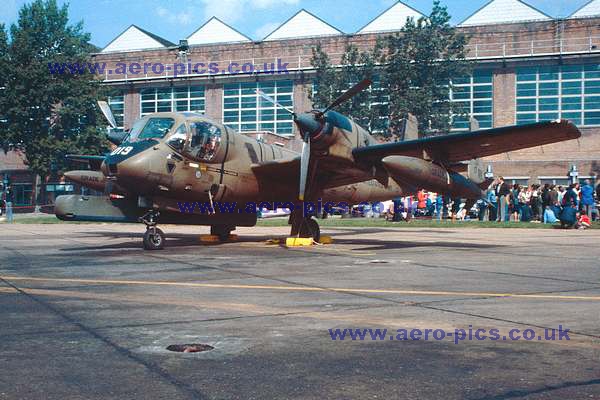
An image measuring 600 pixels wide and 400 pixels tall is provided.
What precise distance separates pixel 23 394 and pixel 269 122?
57611mm

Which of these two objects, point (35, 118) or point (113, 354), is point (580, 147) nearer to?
point (35, 118)

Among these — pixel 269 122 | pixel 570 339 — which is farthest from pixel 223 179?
pixel 269 122

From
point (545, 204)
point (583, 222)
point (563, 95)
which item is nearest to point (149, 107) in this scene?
point (563, 95)

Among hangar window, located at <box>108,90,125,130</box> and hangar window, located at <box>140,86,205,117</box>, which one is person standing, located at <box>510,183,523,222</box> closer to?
hangar window, located at <box>140,86,205,117</box>

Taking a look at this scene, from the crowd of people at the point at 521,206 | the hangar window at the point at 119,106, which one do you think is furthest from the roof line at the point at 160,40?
the crowd of people at the point at 521,206

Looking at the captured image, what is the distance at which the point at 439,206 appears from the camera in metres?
39.2

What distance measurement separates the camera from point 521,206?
116 feet

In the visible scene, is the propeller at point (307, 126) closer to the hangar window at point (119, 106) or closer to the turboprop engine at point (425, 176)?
the turboprop engine at point (425, 176)

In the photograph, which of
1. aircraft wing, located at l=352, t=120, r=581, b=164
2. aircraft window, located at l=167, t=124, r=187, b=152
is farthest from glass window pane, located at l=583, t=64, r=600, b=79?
aircraft window, located at l=167, t=124, r=187, b=152

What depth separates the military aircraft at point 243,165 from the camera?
1617cm

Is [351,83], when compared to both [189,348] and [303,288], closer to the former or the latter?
[303,288]

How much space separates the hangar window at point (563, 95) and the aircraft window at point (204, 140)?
4359 centimetres

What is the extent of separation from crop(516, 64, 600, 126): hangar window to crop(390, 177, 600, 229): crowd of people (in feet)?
65.2

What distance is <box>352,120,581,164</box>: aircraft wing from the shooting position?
1598 cm
